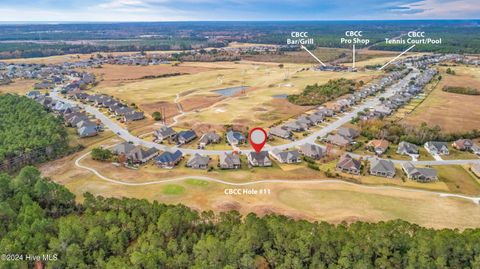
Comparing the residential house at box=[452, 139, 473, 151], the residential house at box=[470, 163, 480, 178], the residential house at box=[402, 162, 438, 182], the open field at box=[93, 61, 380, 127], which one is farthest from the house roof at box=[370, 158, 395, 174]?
the open field at box=[93, 61, 380, 127]

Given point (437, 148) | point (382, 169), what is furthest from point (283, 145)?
point (437, 148)

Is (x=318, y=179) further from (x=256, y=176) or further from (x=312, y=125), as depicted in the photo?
(x=312, y=125)

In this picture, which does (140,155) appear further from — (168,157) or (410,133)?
(410,133)

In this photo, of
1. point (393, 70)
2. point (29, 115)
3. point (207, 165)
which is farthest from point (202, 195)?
point (393, 70)

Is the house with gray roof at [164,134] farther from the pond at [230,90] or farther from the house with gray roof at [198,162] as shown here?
the pond at [230,90]

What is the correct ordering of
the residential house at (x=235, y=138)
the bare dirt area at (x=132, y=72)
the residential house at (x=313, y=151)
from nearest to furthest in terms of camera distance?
the residential house at (x=313, y=151)
the residential house at (x=235, y=138)
the bare dirt area at (x=132, y=72)

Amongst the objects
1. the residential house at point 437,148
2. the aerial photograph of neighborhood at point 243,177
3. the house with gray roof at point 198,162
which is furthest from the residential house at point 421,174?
the house with gray roof at point 198,162

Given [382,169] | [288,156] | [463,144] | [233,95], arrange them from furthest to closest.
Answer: [233,95], [463,144], [288,156], [382,169]
